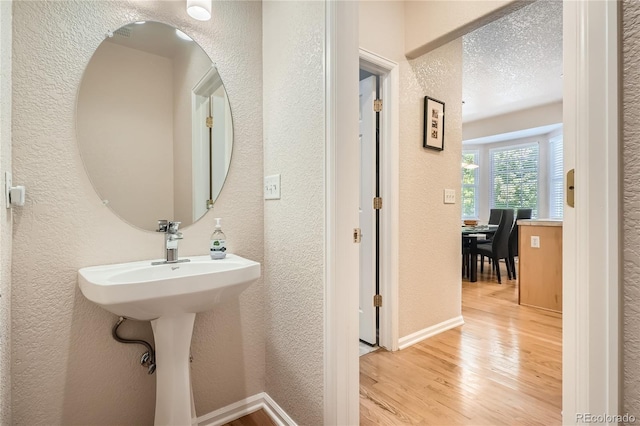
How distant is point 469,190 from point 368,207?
547cm

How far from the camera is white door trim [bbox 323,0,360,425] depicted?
1.22 metres

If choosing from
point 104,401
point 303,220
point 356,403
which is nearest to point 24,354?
point 104,401

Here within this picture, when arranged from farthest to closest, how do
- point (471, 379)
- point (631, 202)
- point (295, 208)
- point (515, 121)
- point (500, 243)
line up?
point (515, 121) → point (500, 243) → point (471, 379) → point (295, 208) → point (631, 202)

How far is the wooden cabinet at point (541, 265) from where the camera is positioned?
3.04 metres

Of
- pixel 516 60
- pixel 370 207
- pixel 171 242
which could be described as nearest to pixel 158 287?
pixel 171 242

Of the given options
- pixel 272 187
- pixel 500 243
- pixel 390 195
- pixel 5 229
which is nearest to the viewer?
pixel 5 229

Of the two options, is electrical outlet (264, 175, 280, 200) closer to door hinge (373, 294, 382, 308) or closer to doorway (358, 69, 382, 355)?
doorway (358, 69, 382, 355)

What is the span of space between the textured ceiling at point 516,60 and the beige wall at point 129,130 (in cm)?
268

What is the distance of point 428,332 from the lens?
2475mm

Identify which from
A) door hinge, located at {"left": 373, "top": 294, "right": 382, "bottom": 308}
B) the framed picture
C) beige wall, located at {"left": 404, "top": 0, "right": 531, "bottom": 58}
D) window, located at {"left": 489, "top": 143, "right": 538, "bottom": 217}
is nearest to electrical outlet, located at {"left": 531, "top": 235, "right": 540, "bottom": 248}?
the framed picture

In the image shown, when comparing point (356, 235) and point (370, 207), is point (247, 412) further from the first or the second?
point (370, 207)

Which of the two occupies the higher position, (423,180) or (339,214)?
(423,180)

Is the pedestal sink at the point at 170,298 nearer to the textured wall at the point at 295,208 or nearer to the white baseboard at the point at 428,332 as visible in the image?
the textured wall at the point at 295,208

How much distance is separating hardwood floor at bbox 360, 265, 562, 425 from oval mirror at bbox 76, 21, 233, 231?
1.40m
